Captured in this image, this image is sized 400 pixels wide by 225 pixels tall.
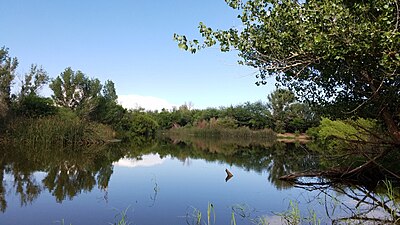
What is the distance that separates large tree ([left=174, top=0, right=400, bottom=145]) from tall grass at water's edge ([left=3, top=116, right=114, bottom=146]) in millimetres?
16288

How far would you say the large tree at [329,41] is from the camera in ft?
16.8

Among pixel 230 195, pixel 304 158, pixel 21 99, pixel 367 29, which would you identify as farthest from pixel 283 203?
pixel 21 99

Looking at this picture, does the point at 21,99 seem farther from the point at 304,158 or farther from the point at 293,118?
the point at 293,118

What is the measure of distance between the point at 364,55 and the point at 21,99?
28.2 metres

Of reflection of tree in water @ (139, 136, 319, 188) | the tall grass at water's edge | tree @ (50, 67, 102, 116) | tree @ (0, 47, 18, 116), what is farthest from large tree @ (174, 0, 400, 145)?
tree @ (50, 67, 102, 116)

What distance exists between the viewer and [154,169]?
45.3 ft

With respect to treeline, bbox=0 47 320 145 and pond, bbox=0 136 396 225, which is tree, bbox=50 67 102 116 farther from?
pond, bbox=0 136 396 225

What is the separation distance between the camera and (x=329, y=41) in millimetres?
5180

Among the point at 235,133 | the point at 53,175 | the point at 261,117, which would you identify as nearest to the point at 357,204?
the point at 53,175

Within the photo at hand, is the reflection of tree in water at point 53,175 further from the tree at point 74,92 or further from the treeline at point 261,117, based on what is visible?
the treeline at point 261,117

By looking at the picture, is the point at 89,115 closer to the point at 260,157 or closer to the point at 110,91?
the point at 110,91

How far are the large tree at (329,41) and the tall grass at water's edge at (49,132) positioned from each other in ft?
53.4

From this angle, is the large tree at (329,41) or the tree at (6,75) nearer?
the large tree at (329,41)

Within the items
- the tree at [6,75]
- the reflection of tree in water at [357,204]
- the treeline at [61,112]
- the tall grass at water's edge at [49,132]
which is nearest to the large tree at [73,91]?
the treeline at [61,112]
